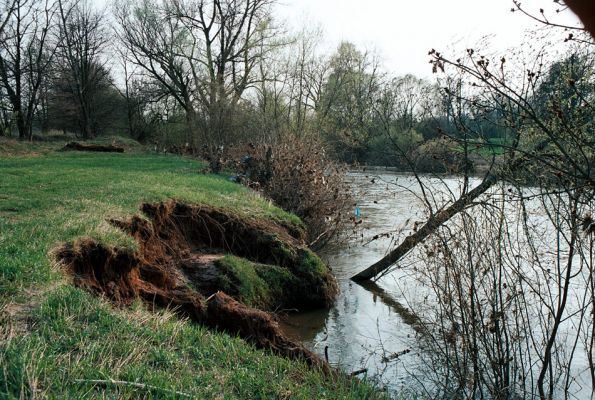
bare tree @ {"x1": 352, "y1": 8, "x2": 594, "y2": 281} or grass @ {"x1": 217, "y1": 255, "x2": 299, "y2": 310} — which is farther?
grass @ {"x1": 217, "y1": 255, "x2": 299, "y2": 310}

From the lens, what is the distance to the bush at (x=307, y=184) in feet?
46.4

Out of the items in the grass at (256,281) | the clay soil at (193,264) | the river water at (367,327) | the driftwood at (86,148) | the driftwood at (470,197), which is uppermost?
the driftwood at (470,197)

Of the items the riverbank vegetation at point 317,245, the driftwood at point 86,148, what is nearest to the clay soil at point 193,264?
the riverbank vegetation at point 317,245

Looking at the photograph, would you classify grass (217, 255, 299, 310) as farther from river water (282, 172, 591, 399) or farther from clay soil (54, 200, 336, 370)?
river water (282, 172, 591, 399)

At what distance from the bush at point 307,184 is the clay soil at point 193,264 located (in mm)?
2407

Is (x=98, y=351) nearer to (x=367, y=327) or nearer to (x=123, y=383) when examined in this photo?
(x=123, y=383)

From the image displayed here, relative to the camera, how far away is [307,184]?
575 inches

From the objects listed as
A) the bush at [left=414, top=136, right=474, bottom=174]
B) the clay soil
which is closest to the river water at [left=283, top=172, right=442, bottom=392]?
the bush at [left=414, top=136, right=474, bottom=174]

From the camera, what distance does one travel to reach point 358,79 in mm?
23250

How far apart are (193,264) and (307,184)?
6210 mm

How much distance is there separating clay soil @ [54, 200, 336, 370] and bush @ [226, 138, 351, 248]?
2407 millimetres

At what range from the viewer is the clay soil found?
5.80m

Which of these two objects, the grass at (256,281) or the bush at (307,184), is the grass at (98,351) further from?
the bush at (307,184)

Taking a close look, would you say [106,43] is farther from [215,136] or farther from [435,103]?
[435,103]
